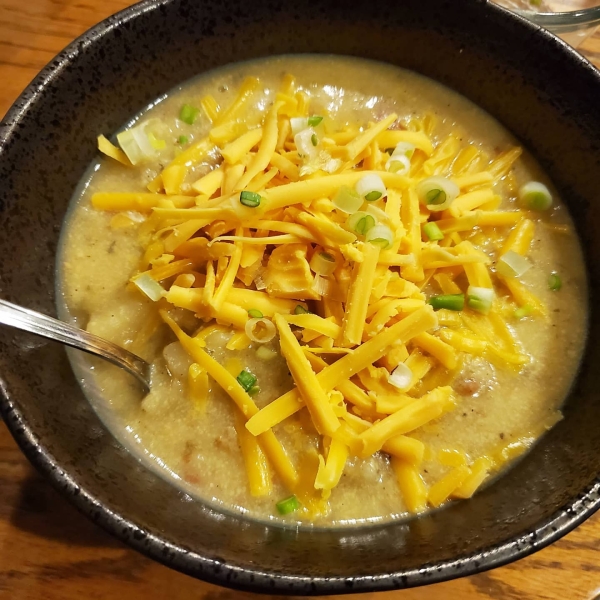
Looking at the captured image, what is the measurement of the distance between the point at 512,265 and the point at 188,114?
865 mm

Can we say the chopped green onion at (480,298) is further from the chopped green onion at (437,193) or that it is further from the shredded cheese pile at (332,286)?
the chopped green onion at (437,193)

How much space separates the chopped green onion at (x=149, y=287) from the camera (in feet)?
3.95

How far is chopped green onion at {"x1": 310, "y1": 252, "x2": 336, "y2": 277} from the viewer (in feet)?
3.88

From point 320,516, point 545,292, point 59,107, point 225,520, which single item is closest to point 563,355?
point 545,292

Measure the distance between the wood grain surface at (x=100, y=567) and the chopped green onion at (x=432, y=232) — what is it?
0.68m

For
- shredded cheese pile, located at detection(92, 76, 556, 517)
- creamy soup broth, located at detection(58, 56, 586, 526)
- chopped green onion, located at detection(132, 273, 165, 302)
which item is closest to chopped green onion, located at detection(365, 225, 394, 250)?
shredded cheese pile, located at detection(92, 76, 556, 517)

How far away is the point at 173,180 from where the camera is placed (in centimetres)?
133

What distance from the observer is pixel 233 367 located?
1191 mm

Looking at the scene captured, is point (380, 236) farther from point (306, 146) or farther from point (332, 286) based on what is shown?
point (306, 146)

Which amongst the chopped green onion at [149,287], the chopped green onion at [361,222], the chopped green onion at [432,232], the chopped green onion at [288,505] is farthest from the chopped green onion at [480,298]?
the chopped green onion at [149,287]

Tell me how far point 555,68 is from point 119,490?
1.33 m

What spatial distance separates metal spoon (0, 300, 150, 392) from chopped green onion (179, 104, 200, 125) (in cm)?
63

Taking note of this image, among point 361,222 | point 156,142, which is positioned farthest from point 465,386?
point 156,142

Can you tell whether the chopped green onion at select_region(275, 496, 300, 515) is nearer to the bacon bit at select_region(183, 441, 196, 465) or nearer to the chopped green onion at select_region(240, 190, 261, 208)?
the bacon bit at select_region(183, 441, 196, 465)
